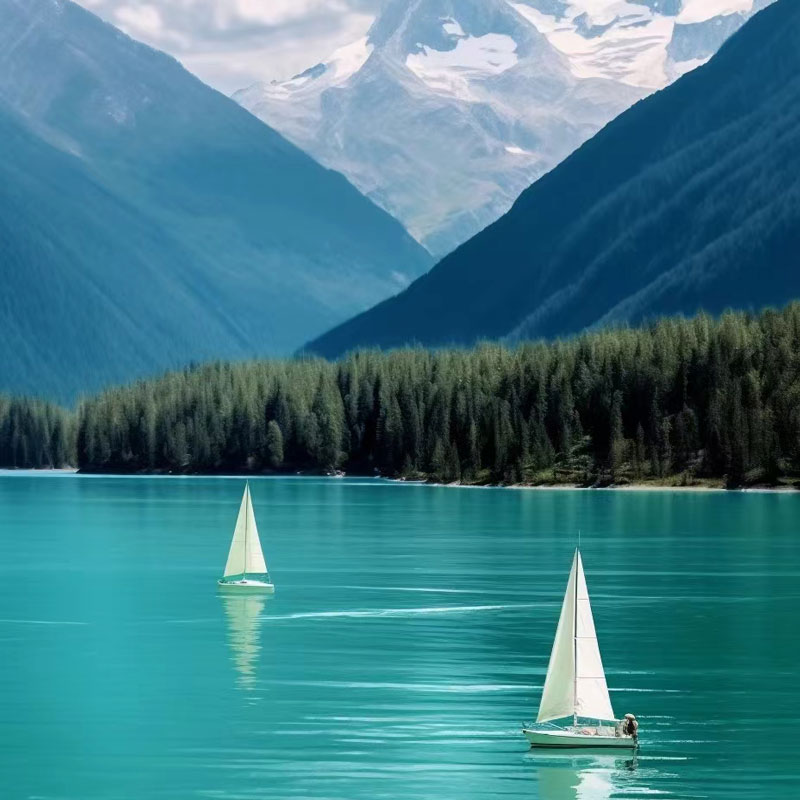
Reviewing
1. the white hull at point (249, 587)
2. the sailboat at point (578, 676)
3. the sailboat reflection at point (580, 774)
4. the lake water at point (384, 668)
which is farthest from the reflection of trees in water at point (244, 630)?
the sailboat at point (578, 676)

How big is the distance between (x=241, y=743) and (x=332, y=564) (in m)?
58.2

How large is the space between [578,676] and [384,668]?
56.1 feet

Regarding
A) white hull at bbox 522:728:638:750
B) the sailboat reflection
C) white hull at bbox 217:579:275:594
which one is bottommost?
the sailboat reflection

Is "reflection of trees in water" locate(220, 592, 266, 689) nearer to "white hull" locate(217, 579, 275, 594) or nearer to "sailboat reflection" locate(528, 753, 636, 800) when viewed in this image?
"white hull" locate(217, 579, 275, 594)

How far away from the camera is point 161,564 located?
371ft

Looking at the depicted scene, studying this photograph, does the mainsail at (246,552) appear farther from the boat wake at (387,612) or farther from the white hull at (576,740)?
the white hull at (576,740)

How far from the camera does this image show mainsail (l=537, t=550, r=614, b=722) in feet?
171

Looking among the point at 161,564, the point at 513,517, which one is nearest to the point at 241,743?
the point at 161,564

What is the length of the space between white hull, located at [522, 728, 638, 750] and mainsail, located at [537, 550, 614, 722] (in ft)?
2.32

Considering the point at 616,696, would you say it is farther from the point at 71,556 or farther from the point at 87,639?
the point at 71,556

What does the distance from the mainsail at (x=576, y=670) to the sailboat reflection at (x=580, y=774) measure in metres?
1.14

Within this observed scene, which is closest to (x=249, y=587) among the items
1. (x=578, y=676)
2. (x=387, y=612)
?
(x=387, y=612)

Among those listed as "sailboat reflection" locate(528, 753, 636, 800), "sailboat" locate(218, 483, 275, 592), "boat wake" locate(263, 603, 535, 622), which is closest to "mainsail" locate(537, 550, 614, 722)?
"sailboat reflection" locate(528, 753, 636, 800)

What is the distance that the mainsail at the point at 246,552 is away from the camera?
97.8 meters
